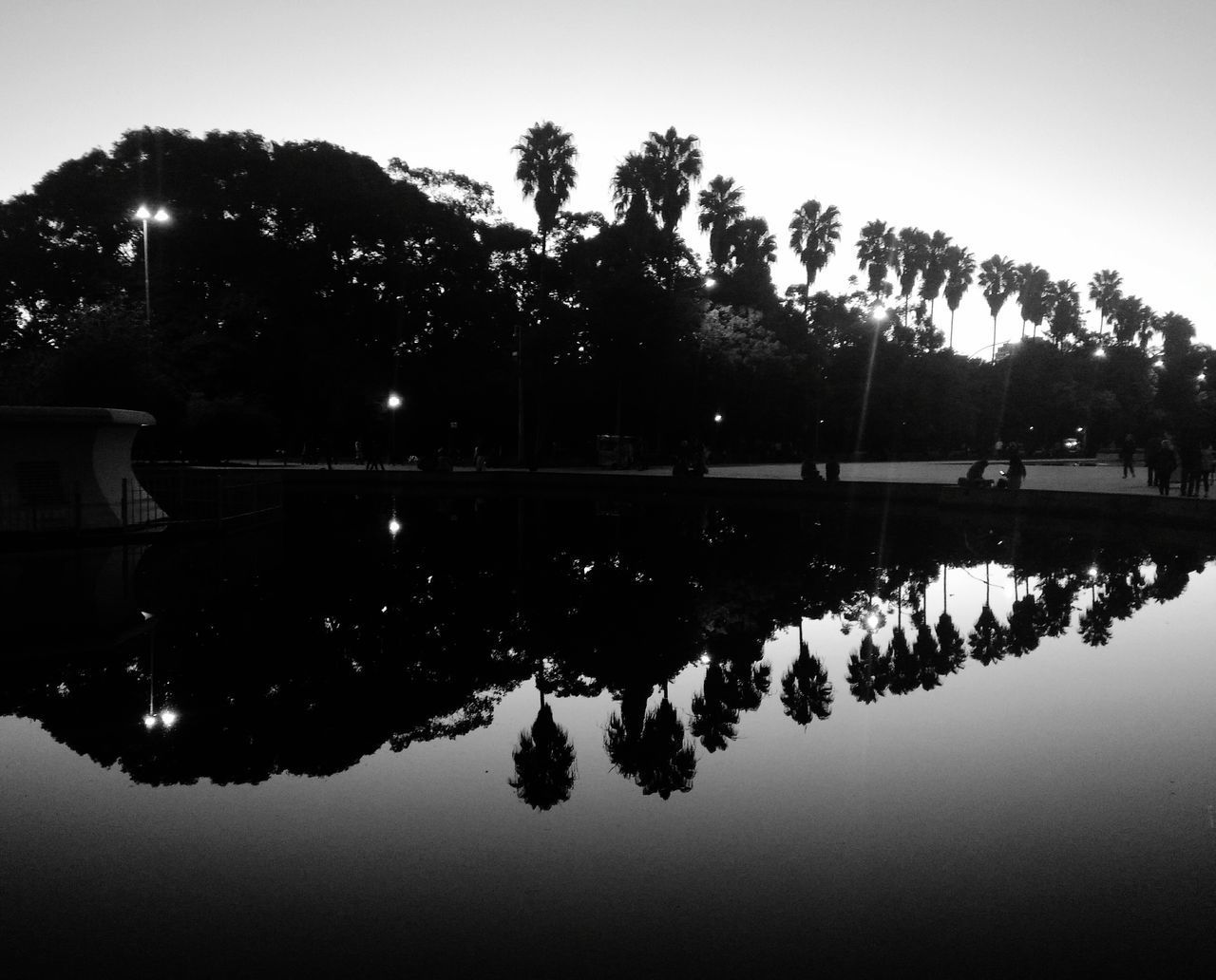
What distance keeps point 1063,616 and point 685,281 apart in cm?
4476

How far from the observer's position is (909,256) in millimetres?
81812

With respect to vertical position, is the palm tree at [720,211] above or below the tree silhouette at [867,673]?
above

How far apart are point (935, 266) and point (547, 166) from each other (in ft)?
153

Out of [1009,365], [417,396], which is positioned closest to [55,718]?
[417,396]

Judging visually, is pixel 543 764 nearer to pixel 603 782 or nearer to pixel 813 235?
pixel 603 782

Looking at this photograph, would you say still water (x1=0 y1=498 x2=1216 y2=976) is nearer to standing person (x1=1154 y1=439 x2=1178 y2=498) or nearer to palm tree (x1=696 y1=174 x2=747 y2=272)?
standing person (x1=1154 y1=439 x2=1178 y2=498)

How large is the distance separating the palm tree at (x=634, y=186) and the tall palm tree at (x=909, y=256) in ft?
121

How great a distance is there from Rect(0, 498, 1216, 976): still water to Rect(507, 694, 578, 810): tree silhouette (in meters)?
0.03

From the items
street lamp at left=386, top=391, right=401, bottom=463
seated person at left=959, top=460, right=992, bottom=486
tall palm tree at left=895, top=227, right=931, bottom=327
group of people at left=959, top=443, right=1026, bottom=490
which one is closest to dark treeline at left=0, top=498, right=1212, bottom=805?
group of people at left=959, top=443, right=1026, bottom=490

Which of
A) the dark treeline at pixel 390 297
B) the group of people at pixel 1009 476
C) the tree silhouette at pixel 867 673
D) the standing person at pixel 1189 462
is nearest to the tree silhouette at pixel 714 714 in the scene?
the tree silhouette at pixel 867 673

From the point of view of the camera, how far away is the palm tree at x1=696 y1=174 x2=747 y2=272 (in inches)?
2422

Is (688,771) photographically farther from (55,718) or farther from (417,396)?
(417,396)

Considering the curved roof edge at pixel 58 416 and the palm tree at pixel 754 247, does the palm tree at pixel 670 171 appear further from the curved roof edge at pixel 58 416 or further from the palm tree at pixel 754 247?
the curved roof edge at pixel 58 416

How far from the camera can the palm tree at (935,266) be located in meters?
82.6
